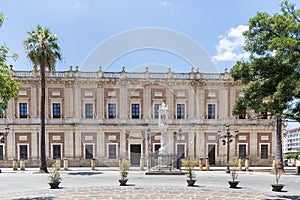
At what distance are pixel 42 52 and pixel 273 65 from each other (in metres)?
16.7

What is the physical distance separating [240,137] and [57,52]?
67.2 feet

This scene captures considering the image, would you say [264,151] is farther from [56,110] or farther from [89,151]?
[56,110]

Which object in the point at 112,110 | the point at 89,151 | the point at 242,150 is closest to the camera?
the point at 89,151

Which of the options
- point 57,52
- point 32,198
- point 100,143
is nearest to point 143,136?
point 100,143

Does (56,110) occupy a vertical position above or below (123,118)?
above

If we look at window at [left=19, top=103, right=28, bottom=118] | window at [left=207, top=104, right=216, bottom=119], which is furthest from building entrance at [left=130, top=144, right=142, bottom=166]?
window at [left=19, top=103, right=28, bottom=118]

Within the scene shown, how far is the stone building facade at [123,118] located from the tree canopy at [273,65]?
21196 mm

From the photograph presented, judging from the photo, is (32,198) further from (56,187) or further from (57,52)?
(57,52)

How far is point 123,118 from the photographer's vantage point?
30859 millimetres

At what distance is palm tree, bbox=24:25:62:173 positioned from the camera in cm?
2095

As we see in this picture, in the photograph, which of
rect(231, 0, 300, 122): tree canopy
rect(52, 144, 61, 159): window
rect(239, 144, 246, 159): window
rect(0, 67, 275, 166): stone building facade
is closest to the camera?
rect(231, 0, 300, 122): tree canopy

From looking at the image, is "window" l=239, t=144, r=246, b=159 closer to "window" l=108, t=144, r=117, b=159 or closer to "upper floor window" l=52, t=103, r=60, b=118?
"window" l=108, t=144, r=117, b=159

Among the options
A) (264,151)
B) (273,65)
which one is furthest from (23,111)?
(273,65)

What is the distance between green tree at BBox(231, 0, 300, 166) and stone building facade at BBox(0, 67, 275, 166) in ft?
69.5
